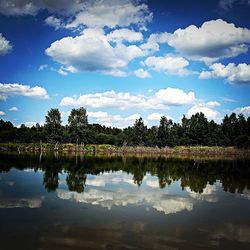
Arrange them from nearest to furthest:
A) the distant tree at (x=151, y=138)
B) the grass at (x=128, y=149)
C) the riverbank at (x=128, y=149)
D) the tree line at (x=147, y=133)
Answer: the riverbank at (x=128, y=149) → the grass at (x=128, y=149) → the tree line at (x=147, y=133) → the distant tree at (x=151, y=138)

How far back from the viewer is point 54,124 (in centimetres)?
14700

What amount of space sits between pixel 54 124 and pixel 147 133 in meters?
45.8

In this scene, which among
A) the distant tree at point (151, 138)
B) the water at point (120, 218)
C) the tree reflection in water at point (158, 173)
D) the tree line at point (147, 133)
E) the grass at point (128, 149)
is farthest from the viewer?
the distant tree at point (151, 138)

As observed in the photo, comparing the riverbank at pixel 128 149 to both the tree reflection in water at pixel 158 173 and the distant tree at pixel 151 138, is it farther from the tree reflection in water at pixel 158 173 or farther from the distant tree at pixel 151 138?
the tree reflection in water at pixel 158 173

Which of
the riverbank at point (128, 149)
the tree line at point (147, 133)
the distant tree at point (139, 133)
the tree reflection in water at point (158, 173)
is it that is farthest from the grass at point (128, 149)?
the tree reflection in water at point (158, 173)

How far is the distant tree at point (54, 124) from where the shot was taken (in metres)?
144

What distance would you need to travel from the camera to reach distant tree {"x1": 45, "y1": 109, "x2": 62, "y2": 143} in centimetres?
14421

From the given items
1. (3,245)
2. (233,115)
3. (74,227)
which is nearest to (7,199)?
(74,227)

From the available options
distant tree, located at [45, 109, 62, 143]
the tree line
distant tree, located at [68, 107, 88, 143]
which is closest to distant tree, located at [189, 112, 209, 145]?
the tree line

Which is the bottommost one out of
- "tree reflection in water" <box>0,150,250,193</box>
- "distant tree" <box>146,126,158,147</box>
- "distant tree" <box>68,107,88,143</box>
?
"tree reflection in water" <box>0,150,250,193</box>

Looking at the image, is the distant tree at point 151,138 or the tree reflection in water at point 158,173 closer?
the tree reflection in water at point 158,173

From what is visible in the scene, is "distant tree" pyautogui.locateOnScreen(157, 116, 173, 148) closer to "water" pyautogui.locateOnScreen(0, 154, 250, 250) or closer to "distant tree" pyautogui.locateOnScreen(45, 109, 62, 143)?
"distant tree" pyautogui.locateOnScreen(45, 109, 62, 143)

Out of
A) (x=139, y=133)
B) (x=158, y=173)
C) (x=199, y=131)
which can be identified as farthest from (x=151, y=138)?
(x=158, y=173)

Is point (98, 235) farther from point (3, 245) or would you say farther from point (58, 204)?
point (58, 204)
